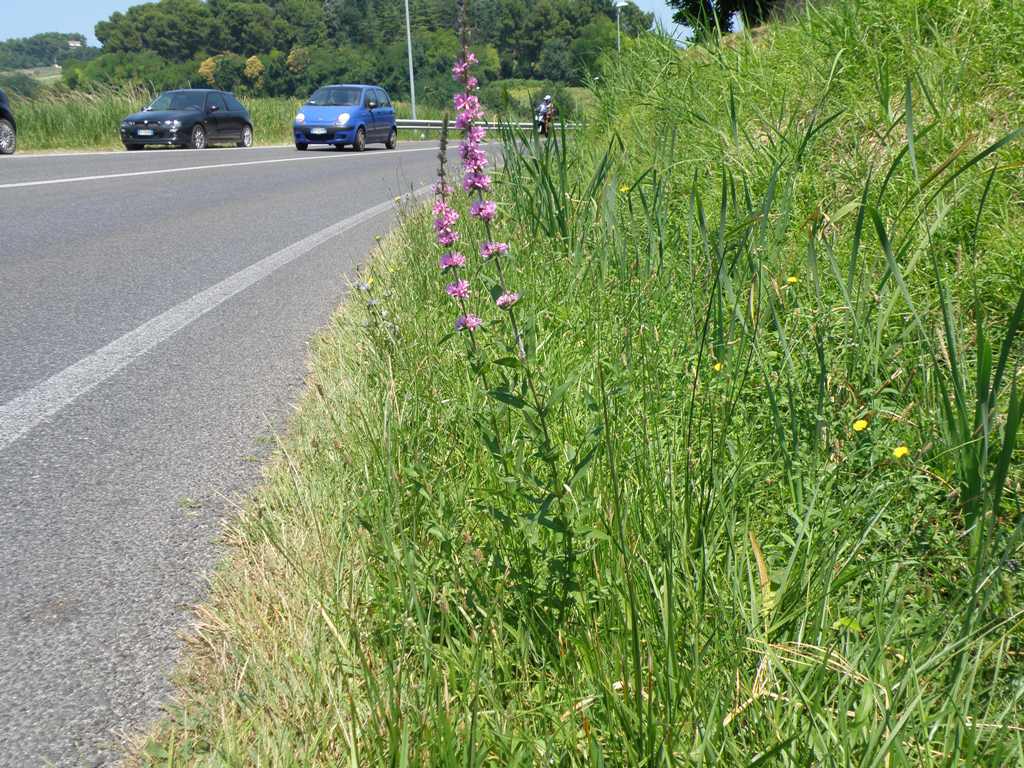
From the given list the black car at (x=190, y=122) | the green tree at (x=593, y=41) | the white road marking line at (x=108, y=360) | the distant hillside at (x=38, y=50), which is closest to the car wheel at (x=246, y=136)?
the black car at (x=190, y=122)

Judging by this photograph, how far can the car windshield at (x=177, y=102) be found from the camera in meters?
20.7

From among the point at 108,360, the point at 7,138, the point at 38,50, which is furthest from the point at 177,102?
the point at 38,50

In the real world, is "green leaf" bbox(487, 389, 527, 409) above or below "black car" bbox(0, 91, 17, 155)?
below

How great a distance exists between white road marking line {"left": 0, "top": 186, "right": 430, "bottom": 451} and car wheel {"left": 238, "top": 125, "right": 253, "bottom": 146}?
18448 mm

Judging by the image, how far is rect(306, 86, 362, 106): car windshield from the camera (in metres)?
23.0

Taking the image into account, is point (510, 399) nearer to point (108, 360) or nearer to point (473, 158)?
point (473, 158)

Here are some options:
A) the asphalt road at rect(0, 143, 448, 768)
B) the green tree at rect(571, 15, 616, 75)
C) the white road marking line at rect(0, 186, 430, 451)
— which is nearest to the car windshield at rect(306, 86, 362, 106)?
the asphalt road at rect(0, 143, 448, 768)

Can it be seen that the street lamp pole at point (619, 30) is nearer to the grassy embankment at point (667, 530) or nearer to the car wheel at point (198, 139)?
the grassy embankment at point (667, 530)

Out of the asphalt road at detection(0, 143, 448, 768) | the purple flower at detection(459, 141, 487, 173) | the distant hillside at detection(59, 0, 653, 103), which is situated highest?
the distant hillside at detection(59, 0, 653, 103)

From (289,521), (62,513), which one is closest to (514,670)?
(289,521)

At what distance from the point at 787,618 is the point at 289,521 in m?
1.22

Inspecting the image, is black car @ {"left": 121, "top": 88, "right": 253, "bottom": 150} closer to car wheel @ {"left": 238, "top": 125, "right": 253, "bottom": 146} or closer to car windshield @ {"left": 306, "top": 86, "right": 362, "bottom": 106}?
car wheel @ {"left": 238, "top": 125, "right": 253, "bottom": 146}

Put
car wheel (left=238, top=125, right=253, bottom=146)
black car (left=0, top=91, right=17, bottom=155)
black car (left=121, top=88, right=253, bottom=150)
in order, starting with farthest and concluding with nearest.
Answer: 1. car wheel (left=238, top=125, right=253, bottom=146)
2. black car (left=121, top=88, right=253, bottom=150)
3. black car (left=0, top=91, right=17, bottom=155)

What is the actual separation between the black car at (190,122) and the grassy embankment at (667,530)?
1829 centimetres
